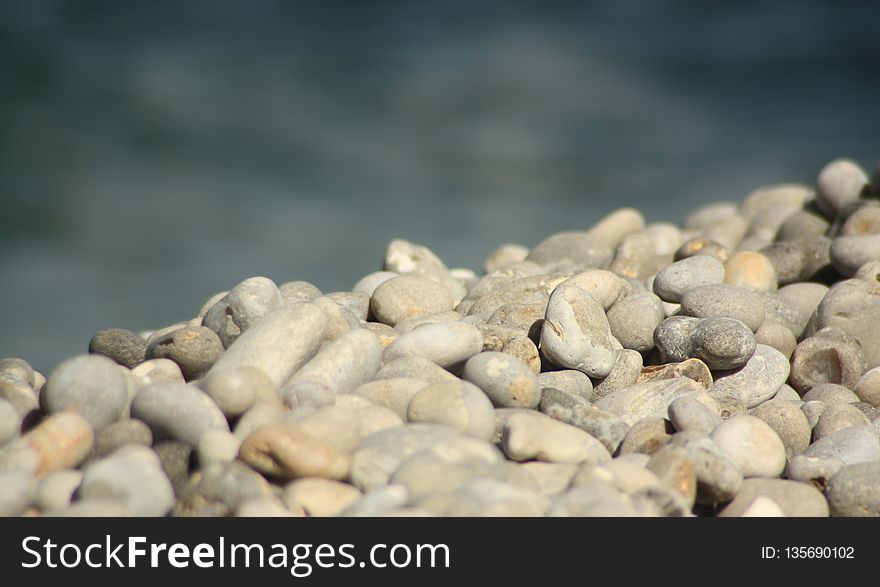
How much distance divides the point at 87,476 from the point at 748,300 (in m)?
2.10

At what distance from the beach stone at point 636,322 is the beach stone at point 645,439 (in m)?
0.62

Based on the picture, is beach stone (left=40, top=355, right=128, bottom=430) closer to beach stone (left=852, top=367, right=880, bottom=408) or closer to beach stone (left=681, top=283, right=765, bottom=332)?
beach stone (left=681, top=283, right=765, bottom=332)

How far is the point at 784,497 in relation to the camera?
2162 millimetres

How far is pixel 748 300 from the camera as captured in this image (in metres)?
3.03

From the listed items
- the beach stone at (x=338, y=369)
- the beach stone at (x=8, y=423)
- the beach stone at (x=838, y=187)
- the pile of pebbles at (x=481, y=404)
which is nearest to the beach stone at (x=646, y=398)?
the pile of pebbles at (x=481, y=404)

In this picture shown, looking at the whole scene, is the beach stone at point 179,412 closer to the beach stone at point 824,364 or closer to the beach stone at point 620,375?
the beach stone at point 620,375

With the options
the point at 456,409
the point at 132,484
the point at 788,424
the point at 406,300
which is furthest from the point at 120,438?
the point at 788,424

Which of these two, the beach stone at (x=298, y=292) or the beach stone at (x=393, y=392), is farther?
the beach stone at (x=298, y=292)

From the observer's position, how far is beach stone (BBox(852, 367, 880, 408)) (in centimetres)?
286

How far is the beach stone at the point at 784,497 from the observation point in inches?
83.7

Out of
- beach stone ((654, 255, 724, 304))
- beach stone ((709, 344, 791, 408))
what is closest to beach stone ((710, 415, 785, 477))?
beach stone ((709, 344, 791, 408))
